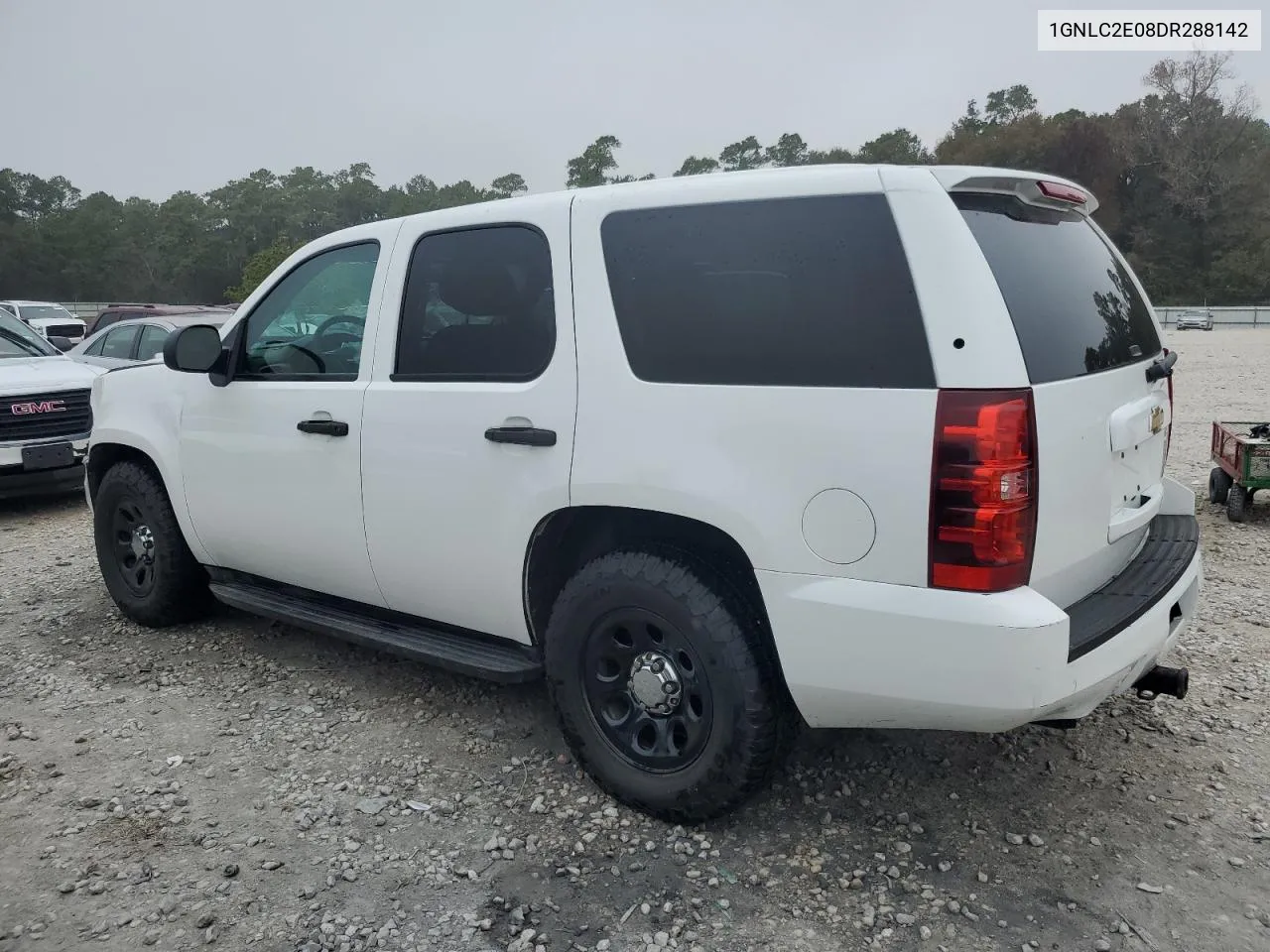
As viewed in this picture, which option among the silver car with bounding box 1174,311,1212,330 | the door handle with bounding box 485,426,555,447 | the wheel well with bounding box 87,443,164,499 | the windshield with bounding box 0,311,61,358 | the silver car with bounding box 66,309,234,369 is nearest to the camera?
the door handle with bounding box 485,426,555,447

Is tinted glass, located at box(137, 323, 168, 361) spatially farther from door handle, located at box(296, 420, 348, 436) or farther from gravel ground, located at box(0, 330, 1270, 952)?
door handle, located at box(296, 420, 348, 436)

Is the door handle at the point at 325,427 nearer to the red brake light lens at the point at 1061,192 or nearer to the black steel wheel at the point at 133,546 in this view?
the black steel wheel at the point at 133,546

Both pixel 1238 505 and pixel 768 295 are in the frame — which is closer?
pixel 768 295

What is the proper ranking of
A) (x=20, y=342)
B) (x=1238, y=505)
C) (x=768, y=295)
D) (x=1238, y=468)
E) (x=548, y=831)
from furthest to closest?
(x=20, y=342) → (x=1238, y=505) → (x=1238, y=468) → (x=548, y=831) → (x=768, y=295)

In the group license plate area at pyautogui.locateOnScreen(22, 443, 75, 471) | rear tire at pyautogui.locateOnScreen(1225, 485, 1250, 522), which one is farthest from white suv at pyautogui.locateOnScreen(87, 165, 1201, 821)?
license plate area at pyautogui.locateOnScreen(22, 443, 75, 471)

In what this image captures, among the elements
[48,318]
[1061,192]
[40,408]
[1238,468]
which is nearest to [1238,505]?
[1238,468]

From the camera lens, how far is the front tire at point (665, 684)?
2.71m

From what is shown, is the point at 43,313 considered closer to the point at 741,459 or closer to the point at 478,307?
the point at 478,307

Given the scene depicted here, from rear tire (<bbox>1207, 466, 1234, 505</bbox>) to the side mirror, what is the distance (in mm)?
6833

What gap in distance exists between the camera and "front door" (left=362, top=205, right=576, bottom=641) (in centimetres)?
307

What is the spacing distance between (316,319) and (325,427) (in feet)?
1.91

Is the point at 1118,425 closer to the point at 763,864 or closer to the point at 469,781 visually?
the point at 763,864

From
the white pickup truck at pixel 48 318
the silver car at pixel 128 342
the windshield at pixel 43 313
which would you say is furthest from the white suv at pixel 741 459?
the windshield at pixel 43 313

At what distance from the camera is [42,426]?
25.9ft
